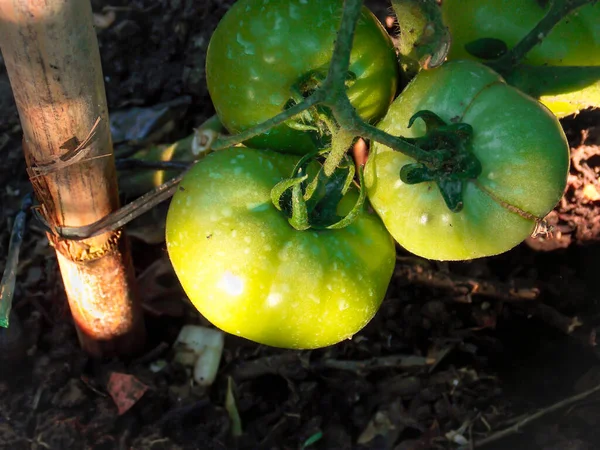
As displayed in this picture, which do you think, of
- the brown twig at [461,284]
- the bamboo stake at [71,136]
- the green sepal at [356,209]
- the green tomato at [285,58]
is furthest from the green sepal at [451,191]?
the brown twig at [461,284]

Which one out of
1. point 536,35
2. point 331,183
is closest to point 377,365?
point 331,183

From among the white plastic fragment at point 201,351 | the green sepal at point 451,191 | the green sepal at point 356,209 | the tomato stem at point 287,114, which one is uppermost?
the tomato stem at point 287,114

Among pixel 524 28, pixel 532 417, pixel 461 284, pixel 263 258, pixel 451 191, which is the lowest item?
pixel 532 417

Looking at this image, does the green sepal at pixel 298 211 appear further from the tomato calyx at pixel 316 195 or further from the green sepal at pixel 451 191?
the green sepal at pixel 451 191

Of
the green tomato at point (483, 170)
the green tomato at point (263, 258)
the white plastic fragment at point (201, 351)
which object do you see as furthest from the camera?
the white plastic fragment at point (201, 351)

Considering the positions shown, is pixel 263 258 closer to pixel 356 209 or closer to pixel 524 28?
pixel 356 209

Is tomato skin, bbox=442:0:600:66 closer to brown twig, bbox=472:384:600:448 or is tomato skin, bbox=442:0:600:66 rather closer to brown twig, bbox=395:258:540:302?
brown twig, bbox=395:258:540:302

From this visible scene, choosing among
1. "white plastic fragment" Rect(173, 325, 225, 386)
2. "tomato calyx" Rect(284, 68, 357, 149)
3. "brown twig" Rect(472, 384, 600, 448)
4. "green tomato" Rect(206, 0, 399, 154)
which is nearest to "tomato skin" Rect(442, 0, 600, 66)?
"green tomato" Rect(206, 0, 399, 154)

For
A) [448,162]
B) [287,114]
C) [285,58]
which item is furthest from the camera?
[285,58]
